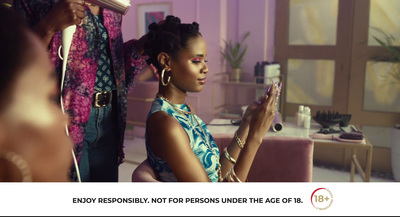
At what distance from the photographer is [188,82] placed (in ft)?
3.69

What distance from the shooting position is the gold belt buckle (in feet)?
4.36

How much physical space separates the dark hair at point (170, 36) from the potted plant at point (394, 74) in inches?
118

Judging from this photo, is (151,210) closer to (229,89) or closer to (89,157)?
(89,157)

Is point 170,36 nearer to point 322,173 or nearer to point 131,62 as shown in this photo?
point 131,62

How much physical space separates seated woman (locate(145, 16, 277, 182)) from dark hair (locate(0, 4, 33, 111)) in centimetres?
65

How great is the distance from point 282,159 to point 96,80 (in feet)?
3.23

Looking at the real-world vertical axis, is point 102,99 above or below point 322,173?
above

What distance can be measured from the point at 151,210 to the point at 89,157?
2.18 ft

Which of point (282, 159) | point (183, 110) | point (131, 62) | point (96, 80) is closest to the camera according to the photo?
point (183, 110)

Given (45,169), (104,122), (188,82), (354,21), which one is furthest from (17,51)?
(354,21)

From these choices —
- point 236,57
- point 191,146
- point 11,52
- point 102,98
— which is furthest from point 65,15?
point 236,57

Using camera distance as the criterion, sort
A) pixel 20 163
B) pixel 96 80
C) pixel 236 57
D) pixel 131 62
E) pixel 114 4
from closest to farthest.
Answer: pixel 20 163 → pixel 114 4 → pixel 96 80 → pixel 131 62 → pixel 236 57

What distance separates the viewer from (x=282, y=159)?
1729 mm

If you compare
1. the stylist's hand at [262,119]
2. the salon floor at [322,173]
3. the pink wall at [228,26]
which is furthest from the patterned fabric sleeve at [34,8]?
the pink wall at [228,26]
